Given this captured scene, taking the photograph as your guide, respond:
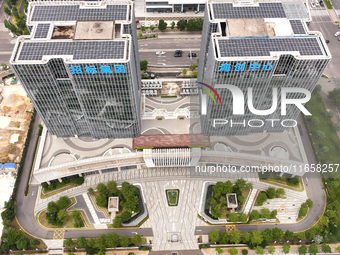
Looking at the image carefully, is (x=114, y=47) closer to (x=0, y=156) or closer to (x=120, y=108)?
(x=120, y=108)

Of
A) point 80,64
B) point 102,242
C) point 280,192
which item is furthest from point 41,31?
point 280,192

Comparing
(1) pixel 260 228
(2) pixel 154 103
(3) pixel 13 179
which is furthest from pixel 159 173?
(3) pixel 13 179

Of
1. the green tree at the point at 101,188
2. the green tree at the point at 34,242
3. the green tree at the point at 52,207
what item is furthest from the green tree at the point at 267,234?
the green tree at the point at 34,242

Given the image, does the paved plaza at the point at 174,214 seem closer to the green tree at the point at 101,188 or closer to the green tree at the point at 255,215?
the green tree at the point at 101,188

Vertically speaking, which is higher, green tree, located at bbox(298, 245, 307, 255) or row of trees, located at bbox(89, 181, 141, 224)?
row of trees, located at bbox(89, 181, 141, 224)

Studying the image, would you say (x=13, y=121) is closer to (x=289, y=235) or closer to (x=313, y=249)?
(x=289, y=235)

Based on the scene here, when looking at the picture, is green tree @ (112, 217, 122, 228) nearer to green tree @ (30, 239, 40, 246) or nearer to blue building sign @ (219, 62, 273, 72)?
green tree @ (30, 239, 40, 246)

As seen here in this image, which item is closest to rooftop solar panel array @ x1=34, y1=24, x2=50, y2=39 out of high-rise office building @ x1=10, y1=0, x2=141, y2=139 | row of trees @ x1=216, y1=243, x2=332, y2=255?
high-rise office building @ x1=10, y1=0, x2=141, y2=139

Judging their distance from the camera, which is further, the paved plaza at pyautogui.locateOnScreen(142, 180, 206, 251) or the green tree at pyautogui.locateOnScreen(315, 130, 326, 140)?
the green tree at pyautogui.locateOnScreen(315, 130, 326, 140)
